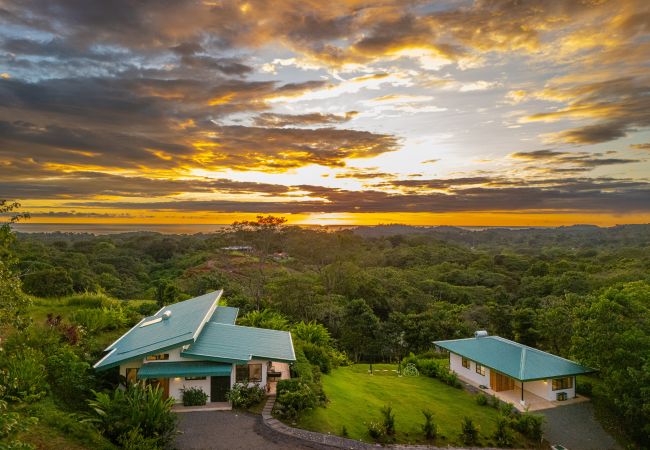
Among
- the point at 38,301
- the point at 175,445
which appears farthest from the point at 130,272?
the point at 175,445

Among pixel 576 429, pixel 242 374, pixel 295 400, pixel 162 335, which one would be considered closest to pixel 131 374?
pixel 162 335

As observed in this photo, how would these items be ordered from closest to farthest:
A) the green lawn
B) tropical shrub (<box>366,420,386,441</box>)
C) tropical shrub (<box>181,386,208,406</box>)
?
1. tropical shrub (<box>366,420,386,441</box>)
2. the green lawn
3. tropical shrub (<box>181,386,208,406</box>)

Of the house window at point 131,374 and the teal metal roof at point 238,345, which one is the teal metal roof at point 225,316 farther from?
the house window at point 131,374

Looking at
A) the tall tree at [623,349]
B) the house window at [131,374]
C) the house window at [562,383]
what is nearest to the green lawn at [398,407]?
the house window at [562,383]

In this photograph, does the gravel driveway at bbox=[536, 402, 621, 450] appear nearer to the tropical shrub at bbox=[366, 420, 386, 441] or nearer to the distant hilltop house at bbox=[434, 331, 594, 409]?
the distant hilltop house at bbox=[434, 331, 594, 409]

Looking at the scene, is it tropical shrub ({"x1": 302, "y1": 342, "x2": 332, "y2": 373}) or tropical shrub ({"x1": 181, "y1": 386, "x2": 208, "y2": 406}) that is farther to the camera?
tropical shrub ({"x1": 302, "y1": 342, "x2": 332, "y2": 373})

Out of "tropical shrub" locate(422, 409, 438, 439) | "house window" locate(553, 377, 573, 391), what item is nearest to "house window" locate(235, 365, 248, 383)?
"tropical shrub" locate(422, 409, 438, 439)

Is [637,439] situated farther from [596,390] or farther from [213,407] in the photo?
[213,407]
